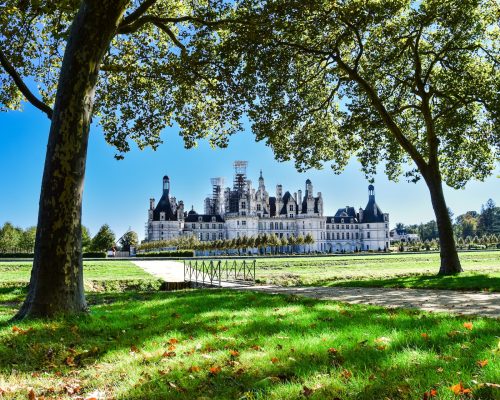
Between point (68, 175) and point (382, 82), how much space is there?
1696cm

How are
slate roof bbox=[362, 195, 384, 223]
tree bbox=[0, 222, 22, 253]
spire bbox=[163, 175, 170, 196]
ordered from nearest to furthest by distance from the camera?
tree bbox=[0, 222, 22, 253], spire bbox=[163, 175, 170, 196], slate roof bbox=[362, 195, 384, 223]

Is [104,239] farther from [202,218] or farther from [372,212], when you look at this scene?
[372,212]

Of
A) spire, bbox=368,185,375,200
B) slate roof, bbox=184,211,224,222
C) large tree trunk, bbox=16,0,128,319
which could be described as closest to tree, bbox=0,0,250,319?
large tree trunk, bbox=16,0,128,319

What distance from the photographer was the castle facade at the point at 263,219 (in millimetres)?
115750

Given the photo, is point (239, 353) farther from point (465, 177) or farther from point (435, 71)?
point (465, 177)

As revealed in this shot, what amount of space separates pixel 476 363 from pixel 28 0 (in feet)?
41.3

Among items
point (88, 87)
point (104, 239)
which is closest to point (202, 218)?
point (104, 239)

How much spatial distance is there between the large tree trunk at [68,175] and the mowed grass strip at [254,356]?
81cm

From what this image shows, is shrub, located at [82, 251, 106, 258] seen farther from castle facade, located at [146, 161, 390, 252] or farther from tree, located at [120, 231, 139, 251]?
castle facade, located at [146, 161, 390, 252]

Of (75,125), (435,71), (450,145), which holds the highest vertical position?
(435,71)

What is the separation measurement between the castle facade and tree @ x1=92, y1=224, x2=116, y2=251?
20688 millimetres

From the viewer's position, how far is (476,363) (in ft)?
11.1

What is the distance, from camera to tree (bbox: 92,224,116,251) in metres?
90.3

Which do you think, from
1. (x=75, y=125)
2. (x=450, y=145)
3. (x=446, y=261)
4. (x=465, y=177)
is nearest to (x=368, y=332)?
(x=75, y=125)
